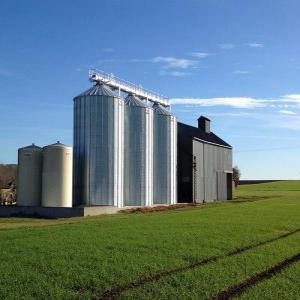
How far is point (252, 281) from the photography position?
1136 cm

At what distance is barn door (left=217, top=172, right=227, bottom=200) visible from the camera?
64.0m

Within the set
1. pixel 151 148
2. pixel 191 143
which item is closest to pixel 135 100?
pixel 151 148

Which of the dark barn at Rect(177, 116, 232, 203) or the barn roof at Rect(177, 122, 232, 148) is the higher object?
the barn roof at Rect(177, 122, 232, 148)

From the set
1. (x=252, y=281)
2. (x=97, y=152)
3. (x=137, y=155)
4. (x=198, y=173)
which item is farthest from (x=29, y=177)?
(x=252, y=281)

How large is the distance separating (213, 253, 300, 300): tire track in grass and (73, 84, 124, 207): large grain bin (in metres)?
27.8

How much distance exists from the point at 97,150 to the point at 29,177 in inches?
236

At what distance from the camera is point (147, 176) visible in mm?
46344

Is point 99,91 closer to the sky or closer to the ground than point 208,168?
closer to the sky

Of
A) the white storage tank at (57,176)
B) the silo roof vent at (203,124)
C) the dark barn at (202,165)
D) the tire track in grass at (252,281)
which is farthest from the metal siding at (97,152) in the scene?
the tire track in grass at (252,281)

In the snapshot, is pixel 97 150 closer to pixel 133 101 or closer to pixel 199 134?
pixel 133 101

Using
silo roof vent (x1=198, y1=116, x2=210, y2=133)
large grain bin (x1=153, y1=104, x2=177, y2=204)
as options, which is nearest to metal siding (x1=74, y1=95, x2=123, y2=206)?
large grain bin (x1=153, y1=104, x2=177, y2=204)

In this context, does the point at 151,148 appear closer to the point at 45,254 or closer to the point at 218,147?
the point at 218,147

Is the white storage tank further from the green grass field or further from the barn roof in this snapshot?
the barn roof

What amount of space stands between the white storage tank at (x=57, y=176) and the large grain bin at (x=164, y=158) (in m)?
11.6
